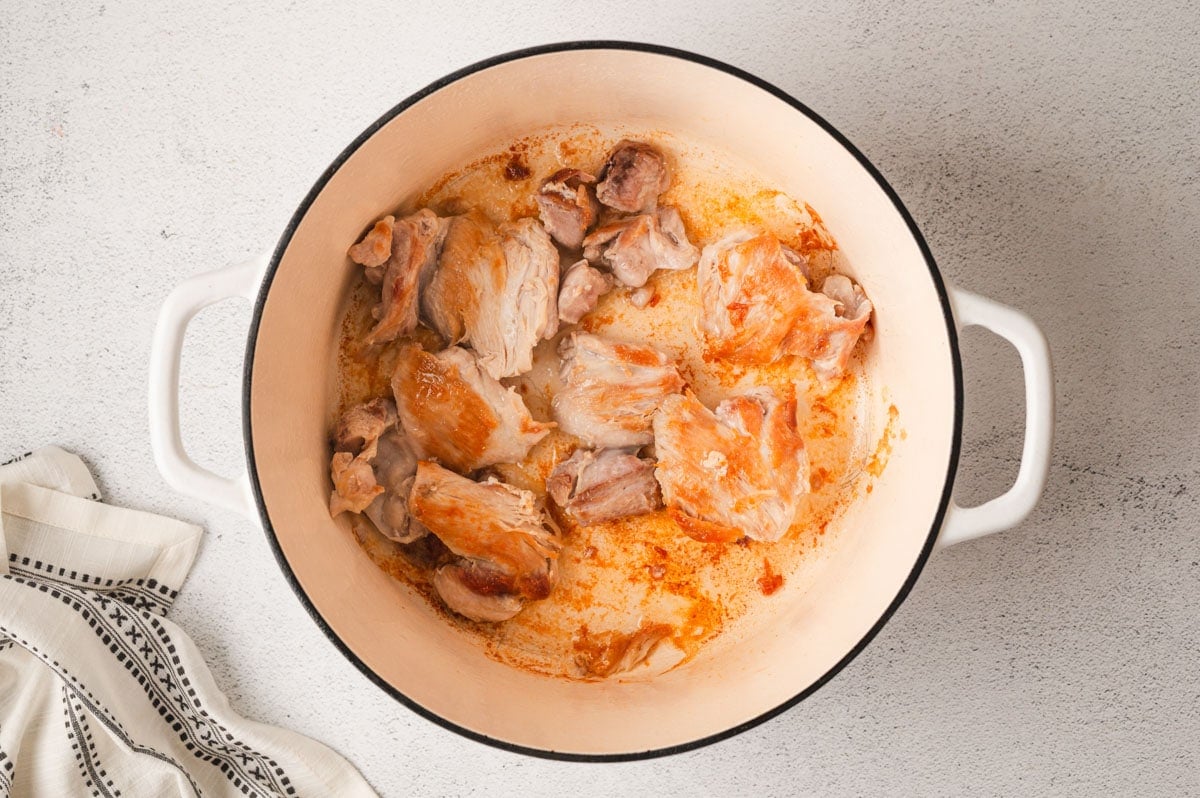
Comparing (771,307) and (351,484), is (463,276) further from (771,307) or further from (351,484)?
(771,307)

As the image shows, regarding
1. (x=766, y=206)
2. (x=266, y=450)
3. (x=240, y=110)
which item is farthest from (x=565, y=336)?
(x=240, y=110)

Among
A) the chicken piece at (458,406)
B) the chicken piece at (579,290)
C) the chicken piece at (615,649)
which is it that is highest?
the chicken piece at (579,290)

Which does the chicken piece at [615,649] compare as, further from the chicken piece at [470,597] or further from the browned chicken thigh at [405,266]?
the browned chicken thigh at [405,266]

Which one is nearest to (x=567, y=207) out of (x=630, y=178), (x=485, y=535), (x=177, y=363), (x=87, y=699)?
(x=630, y=178)

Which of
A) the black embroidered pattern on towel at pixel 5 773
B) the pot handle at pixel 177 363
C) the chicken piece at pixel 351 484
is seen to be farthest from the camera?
the black embroidered pattern on towel at pixel 5 773

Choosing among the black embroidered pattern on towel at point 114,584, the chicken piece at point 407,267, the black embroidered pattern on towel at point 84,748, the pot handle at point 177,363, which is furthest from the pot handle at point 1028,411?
the black embroidered pattern on towel at point 84,748

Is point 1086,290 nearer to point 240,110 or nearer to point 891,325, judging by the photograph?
point 891,325
